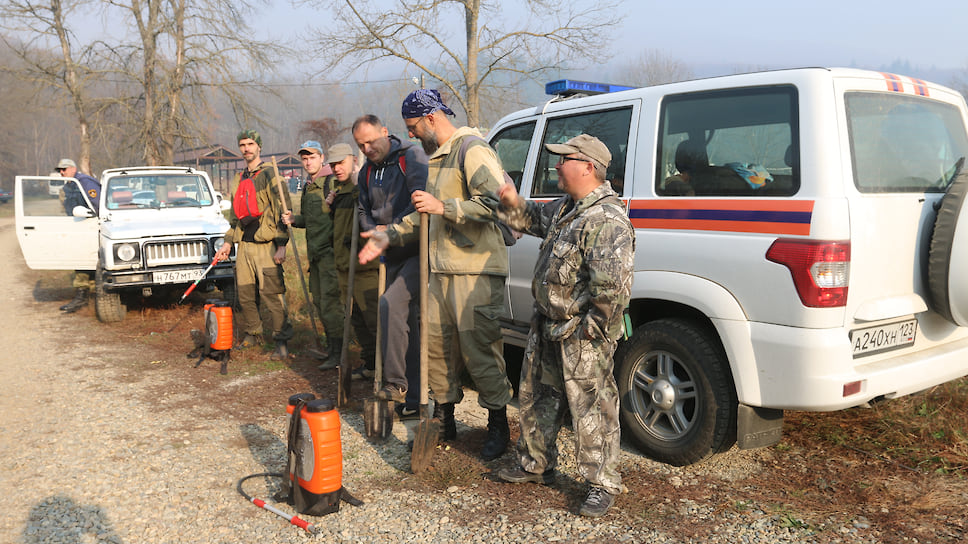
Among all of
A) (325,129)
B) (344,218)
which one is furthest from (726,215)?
(325,129)

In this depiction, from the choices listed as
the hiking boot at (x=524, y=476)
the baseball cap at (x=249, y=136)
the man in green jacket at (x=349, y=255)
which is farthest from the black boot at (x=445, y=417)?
the baseball cap at (x=249, y=136)

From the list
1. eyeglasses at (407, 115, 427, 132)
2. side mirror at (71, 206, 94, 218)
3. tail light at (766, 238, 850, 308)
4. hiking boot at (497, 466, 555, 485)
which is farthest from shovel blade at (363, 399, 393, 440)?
side mirror at (71, 206, 94, 218)

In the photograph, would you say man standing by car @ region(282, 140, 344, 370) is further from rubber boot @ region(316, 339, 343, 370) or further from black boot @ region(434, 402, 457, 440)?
black boot @ region(434, 402, 457, 440)

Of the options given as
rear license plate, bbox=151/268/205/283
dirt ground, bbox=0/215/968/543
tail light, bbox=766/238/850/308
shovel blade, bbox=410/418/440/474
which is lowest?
dirt ground, bbox=0/215/968/543

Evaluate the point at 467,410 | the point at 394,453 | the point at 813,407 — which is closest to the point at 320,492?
the point at 394,453

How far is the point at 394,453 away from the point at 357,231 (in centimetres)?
165

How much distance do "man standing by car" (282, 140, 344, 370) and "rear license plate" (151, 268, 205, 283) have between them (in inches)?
99.9

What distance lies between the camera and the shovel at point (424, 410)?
384cm

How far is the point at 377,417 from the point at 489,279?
1162 millimetres

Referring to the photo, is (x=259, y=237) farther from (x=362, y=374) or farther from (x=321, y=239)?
(x=362, y=374)

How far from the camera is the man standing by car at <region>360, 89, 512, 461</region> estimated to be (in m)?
3.88

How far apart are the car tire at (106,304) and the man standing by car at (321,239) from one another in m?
3.62

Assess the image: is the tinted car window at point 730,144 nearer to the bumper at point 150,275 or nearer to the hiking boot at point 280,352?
the hiking boot at point 280,352

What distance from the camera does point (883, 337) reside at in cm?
345
